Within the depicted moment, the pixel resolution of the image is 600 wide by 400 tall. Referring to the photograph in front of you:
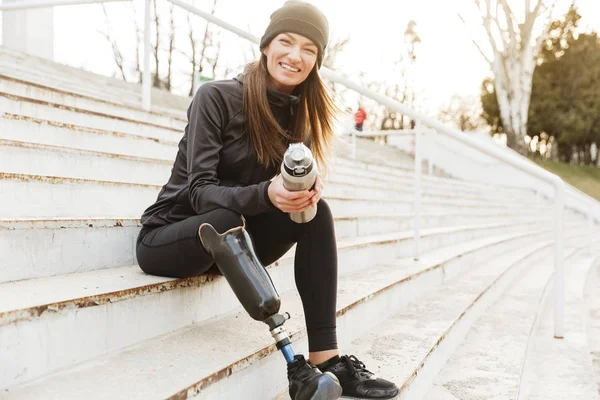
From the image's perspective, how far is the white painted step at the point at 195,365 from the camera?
1.15 meters

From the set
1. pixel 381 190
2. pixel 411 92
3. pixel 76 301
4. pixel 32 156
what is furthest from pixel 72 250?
pixel 411 92

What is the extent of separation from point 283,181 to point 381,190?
4030 mm

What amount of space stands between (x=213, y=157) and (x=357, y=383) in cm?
77

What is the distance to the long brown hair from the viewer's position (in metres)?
1.67

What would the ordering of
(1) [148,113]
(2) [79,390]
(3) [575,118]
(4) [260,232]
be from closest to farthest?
(2) [79,390] < (4) [260,232] < (1) [148,113] < (3) [575,118]

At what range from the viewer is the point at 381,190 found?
209 inches

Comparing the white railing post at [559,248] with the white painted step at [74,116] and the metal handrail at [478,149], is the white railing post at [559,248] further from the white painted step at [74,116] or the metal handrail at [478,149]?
the white painted step at [74,116]

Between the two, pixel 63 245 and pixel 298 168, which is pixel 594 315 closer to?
pixel 298 168

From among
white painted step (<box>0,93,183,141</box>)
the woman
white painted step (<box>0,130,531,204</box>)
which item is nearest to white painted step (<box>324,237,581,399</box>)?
the woman

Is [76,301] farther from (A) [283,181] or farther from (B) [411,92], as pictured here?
(B) [411,92]

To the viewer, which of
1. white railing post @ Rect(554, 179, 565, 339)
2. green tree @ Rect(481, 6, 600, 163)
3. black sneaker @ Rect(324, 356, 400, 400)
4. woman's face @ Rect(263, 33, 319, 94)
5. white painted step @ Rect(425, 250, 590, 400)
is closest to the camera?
black sneaker @ Rect(324, 356, 400, 400)

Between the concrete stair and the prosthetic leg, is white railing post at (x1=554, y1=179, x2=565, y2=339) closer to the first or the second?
the concrete stair

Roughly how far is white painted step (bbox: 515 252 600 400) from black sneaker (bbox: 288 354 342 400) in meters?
1.04

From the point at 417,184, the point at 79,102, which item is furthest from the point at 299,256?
the point at 79,102
